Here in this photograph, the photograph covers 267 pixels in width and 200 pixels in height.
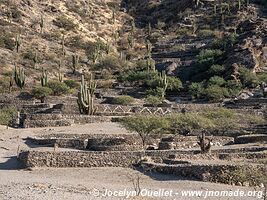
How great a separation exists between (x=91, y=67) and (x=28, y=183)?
54.3 m

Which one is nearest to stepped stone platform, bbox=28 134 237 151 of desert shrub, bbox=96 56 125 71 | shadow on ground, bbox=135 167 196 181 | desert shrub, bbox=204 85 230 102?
shadow on ground, bbox=135 167 196 181

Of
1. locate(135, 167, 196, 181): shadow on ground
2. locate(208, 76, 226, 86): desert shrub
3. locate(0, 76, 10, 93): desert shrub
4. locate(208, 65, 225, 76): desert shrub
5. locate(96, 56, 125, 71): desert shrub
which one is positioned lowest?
locate(135, 167, 196, 181): shadow on ground

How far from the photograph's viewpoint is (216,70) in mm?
60438

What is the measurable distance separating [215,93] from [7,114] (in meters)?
21.2

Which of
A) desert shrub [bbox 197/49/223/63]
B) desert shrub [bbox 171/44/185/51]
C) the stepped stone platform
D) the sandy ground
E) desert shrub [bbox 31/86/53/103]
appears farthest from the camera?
desert shrub [bbox 171/44/185/51]

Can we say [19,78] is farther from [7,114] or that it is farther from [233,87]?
[233,87]

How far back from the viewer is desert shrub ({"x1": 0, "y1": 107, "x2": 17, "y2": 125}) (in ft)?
124

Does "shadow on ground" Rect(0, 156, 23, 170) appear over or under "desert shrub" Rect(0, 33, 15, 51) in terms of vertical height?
under

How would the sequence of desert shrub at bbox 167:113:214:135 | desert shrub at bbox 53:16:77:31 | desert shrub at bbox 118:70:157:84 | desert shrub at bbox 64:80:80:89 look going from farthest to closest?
desert shrub at bbox 53:16:77:31, desert shrub at bbox 118:70:157:84, desert shrub at bbox 64:80:80:89, desert shrub at bbox 167:113:214:135

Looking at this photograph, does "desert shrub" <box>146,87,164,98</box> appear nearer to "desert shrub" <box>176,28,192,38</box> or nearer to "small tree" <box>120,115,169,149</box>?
"small tree" <box>120,115,169,149</box>

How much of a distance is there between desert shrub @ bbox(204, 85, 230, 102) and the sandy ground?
2960 cm

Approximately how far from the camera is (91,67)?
7238 centimetres

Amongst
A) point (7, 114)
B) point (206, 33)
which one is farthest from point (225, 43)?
point (7, 114)

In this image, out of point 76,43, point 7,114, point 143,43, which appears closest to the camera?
point 7,114
